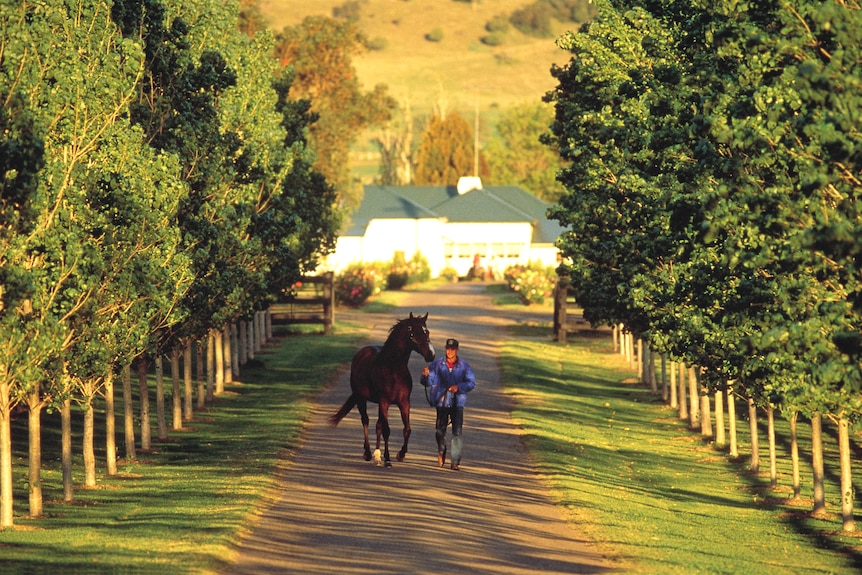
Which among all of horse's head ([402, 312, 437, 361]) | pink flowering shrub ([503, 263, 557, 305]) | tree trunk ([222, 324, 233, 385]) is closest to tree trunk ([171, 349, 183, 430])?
tree trunk ([222, 324, 233, 385])

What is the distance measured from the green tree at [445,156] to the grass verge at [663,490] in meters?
113

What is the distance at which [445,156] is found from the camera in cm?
15862

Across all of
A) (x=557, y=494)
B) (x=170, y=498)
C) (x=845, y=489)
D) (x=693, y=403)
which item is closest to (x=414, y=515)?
(x=557, y=494)

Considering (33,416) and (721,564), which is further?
(33,416)

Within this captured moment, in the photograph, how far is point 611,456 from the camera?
30906 millimetres

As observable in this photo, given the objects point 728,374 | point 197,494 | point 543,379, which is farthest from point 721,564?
point 543,379

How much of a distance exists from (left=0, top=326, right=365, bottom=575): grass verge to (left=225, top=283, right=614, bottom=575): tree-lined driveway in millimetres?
516

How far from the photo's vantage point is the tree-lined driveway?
56.9ft

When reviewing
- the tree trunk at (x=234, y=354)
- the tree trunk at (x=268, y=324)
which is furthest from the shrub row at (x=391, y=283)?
the tree trunk at (x=234, y=354)

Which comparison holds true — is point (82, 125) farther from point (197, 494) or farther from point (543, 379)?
point (543, 379)

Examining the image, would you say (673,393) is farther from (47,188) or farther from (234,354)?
(47,188)

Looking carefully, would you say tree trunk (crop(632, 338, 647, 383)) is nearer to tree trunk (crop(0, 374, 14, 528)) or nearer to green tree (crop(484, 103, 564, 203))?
tree trunk (crop(0, 374, 14, 528))

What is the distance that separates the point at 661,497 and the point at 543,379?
20.3m

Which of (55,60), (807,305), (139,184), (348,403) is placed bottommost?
(348,403)
